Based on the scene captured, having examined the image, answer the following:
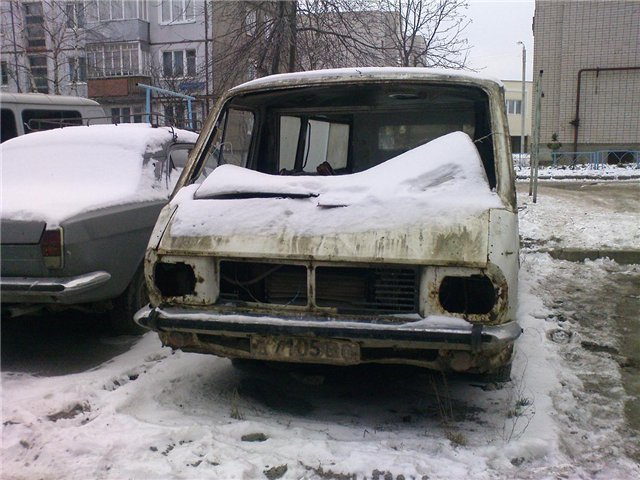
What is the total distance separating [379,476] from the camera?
2.70 metres

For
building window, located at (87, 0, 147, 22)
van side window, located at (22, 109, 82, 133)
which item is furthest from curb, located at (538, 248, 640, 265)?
building window, located at (87, 0, 147, 22)

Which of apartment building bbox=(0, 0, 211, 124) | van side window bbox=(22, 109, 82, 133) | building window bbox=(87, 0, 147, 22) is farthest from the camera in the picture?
building window bbox=(87, 0, 147, 22)

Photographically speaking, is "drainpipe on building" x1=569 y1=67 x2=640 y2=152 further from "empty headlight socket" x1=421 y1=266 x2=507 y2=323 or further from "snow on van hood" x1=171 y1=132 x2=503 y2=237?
"empty headlight socket" x1=421 y1=266 x2=507 y2=323

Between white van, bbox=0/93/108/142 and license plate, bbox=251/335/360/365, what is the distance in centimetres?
755

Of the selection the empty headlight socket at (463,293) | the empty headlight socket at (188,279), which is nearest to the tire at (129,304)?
the empty headlight socket at (188,279)

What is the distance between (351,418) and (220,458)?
0.90 metres

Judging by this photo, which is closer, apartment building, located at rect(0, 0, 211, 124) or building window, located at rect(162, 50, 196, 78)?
apartment building, located at rect(0, 0, 211, 124)

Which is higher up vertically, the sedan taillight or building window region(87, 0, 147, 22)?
building window region(87, 0, 147, 22)

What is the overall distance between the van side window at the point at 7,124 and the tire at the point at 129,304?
22.8 ft


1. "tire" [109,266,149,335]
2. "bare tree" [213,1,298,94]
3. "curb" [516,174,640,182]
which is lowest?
"tire" [109,266,149,335]

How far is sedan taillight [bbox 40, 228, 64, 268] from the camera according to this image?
4164 millimetres

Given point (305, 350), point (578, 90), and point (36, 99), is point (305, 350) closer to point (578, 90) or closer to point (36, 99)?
point (36, 99)

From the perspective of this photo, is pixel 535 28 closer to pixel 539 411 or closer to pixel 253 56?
pixel 253 56

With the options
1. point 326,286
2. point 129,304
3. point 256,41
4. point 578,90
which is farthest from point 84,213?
point 578,90
